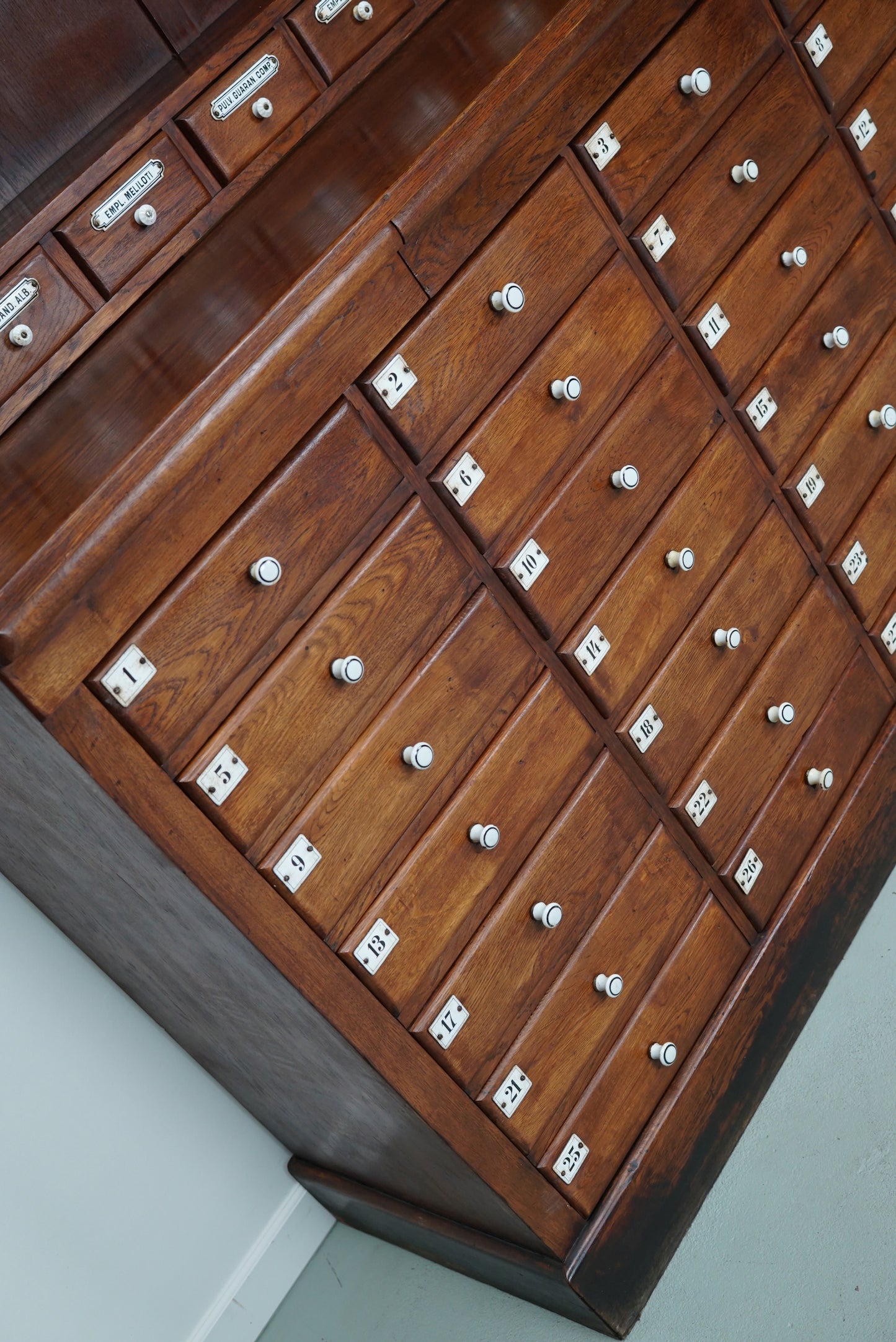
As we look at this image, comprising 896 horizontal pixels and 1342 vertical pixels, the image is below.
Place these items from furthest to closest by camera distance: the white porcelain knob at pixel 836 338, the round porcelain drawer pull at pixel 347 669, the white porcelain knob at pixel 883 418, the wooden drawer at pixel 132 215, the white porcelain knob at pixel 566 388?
the white porcelain knob at pixel 883 418 < the white porcelain knob at pixel 836 338 < the wooden drawer at pixel 132 215 < the white porcelain knob at pixel 566 388 < the round porcelain drawer pull at pixel 347 669

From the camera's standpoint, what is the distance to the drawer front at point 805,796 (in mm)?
2150

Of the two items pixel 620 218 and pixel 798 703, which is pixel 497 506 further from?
pixel 798 703

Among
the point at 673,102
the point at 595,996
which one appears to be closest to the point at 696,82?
the point at 673,102

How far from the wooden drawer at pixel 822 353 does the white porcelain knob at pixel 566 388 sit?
0.45 meters

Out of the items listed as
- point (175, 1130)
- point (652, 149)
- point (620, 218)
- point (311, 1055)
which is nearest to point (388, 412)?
point (620, 218)

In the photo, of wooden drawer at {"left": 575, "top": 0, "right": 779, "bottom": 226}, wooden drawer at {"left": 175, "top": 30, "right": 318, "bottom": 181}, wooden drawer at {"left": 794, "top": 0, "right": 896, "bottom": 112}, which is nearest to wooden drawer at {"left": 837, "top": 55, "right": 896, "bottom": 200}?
wooden drawer at {"left": 794, "top": 0, "right": 896, "bottom": 112}

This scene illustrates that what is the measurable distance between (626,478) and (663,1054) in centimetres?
99

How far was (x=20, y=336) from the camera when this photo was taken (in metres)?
2.06

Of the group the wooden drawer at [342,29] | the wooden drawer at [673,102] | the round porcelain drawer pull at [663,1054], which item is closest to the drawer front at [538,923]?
the round porcelain drawer pull at [663,1054]

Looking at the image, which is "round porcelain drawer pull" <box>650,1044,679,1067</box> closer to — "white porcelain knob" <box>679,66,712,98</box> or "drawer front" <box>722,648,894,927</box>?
"drawer front" <box>722,648,894,927</box>

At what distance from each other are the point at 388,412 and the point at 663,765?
2.64ft

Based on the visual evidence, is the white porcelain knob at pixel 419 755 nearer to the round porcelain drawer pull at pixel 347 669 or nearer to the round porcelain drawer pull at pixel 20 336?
the round porcelain drawer pull at pixel 347 669

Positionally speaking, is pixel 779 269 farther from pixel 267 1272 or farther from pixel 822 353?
pixel 267 1272

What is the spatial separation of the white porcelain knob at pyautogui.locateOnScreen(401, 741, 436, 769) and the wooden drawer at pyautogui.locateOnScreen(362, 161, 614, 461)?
1.43 ft
